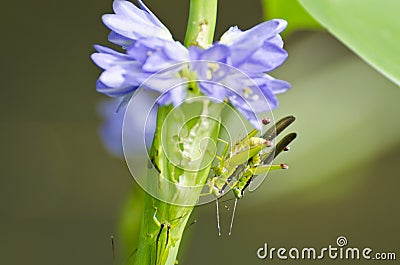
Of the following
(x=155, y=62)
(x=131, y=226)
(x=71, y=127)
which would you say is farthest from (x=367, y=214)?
(x=155, y=62)

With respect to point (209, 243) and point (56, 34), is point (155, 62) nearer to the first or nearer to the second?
point (209, 243)

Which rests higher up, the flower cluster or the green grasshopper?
the flower cluster

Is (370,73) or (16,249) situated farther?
(16,249)

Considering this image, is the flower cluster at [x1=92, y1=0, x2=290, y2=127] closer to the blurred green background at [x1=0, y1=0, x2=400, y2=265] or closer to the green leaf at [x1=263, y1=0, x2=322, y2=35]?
the green leaf at [x1=263, y1=0, x2=322, y2=35]

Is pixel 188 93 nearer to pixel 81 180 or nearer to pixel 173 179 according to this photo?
pixel 173 179

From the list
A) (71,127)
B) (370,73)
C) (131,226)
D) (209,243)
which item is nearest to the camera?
(131,226)

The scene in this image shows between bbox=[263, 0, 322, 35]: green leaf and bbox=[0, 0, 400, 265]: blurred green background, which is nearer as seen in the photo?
bbox=[263, 0, 322, 35]: green leaf

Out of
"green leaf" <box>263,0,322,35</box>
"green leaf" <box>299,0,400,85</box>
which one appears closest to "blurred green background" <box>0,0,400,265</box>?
"green leaf" <box>263,0,322,35</box>

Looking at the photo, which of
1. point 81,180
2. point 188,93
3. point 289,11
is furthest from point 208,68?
point 81,180
